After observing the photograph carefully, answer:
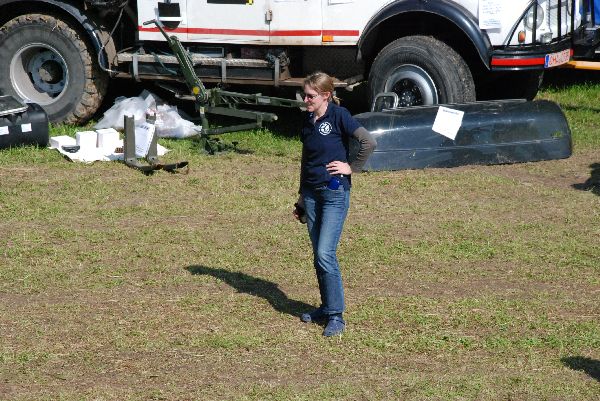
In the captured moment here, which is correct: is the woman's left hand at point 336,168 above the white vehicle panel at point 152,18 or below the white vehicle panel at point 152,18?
below

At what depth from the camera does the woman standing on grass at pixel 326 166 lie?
5.63 meters

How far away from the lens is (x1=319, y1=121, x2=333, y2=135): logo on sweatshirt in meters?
5.69

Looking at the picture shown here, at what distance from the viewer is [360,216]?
27.1 feet

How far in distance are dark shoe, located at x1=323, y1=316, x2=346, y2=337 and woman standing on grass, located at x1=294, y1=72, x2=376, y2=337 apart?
0.16 m

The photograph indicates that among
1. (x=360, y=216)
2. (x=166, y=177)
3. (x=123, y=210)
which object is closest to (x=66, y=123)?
(x=166, y=177)

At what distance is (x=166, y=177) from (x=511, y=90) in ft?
13.5

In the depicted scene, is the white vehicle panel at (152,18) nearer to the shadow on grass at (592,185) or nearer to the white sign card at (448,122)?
the white sign card at (448,122)

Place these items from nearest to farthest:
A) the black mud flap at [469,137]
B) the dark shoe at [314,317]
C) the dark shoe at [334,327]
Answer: the dark shoe at [334,327], the dark shoe at [314,317], the black mud flap at [469,137]

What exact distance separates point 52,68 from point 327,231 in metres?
6.53

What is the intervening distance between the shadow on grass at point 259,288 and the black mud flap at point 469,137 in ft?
8.84

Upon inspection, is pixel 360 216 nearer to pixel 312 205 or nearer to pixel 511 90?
pixel 312 205

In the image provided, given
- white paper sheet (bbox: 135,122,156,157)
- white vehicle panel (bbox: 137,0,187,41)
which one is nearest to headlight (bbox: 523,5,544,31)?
white vehicle panel (bbox: 137,0,187,41)

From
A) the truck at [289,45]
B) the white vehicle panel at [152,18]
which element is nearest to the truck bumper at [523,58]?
the truck at [289,45]

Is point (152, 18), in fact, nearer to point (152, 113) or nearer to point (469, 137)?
point (152, 113)
